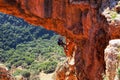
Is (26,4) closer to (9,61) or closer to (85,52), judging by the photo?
(85,52)

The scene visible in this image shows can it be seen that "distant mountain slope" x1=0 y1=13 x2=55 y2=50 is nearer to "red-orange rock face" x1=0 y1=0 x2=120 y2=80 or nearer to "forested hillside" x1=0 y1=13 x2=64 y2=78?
"forested hillside" x1=0 y1=13 x2=64 y2=78

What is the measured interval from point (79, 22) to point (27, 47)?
5633 cm

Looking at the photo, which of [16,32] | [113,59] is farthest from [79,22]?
[16,32]

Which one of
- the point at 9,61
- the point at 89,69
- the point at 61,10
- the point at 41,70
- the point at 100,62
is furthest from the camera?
the point at 9,61

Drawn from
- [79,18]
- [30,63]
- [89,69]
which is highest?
[79,18]

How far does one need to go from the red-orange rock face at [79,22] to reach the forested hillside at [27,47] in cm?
3889

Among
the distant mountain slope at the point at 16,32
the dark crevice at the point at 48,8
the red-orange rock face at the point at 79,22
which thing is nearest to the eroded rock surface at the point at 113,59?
the red-orange rock face at the point at 79,22

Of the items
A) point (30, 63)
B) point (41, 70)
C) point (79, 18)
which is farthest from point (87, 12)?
point (30, 63)

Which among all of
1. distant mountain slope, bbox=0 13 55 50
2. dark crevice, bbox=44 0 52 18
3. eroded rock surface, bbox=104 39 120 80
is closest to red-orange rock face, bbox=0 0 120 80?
dark crevice, bbox=44 0 52 18

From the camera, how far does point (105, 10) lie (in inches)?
848

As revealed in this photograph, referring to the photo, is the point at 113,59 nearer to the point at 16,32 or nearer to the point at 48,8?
the point at 48,8

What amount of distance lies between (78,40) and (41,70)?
145 feet

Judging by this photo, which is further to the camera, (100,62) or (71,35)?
(71,35)

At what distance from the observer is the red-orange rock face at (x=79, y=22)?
22688 millimetres
